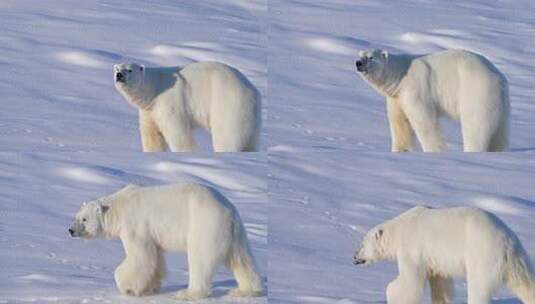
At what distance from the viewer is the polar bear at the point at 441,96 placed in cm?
1151

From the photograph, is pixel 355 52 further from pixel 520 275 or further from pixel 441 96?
pixel 520 275

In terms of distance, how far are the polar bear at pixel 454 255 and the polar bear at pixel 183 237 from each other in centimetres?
76

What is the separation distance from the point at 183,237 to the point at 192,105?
98 cm

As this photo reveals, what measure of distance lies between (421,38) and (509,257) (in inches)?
256

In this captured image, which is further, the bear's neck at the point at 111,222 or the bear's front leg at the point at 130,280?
the bear's neck at the point at 111,222

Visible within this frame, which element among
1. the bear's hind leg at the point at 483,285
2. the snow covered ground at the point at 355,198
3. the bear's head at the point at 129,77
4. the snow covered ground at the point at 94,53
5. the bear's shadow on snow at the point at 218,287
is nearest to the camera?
the bear's hind leg at the point at 483,285

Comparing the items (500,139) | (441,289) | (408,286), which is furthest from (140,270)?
(500,139)

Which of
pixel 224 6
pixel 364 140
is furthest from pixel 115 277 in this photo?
pixel 224 6

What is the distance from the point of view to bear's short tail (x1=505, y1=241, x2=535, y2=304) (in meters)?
10.2

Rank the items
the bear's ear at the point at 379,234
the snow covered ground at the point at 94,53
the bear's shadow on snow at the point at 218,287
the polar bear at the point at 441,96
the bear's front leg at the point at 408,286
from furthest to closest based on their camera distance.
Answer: the snow covered ground at the point at 94,53, the polar bear at the point at 441,96, the bear's ear at the point at 379,234, the bear's shadow on snow at the point at 218,287, the bear's front leg at the point at 408,286

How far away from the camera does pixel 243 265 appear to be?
1054 centimetres

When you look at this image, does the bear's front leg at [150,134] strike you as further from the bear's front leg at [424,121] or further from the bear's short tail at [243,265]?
the bear's front leg at [424,121]

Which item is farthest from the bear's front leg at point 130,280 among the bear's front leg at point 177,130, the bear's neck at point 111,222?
the bear's front leg at point 177,130

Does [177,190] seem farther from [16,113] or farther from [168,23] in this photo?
[168,23]
